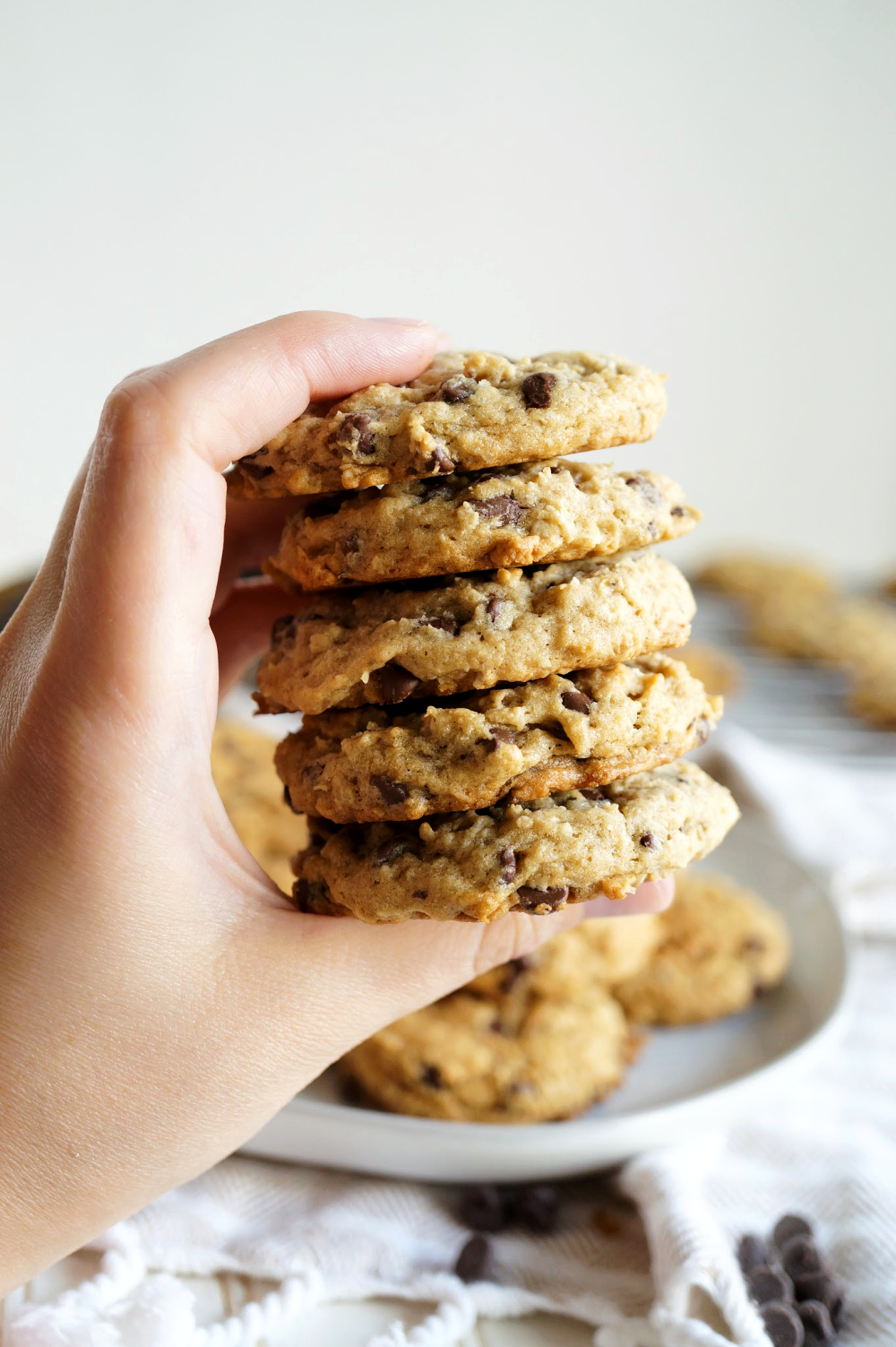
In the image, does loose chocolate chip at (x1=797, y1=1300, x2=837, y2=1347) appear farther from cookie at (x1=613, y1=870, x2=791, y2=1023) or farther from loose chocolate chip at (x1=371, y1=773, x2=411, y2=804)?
loose chocolate chip at (x1=371, y1=773, x2=411, y2=804)

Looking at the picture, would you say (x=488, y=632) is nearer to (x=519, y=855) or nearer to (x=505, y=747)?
(x=505, y=747)

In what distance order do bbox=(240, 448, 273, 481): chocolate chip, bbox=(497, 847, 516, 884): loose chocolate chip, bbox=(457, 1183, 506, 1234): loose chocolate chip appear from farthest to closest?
bbox=(457, 1183, 506, 1234): loose chocolate chip
bbox=(240, 448, 273, 481): chocolate chip
bbox=(497, 847, 516, 884): loose chocolate chip

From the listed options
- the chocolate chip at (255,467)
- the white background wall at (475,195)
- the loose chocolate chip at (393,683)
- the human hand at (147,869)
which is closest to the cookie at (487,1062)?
the human hand at (147,869)

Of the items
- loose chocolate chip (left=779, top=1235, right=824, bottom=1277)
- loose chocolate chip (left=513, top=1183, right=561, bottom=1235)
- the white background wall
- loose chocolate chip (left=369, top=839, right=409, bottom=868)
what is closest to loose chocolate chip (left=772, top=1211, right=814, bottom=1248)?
loose chocolate chip (left=779, top=1235, right=824, bottom=1277)

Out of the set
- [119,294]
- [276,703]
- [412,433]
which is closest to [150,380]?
[412,433]

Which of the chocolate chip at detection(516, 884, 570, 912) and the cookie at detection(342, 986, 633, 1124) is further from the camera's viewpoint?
the cookie at detection(342, 986, 633, 1124)

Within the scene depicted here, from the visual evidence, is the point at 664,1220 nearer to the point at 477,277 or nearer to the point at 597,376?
the point at 597,376
